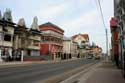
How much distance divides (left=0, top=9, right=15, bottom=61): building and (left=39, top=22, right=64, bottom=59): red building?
93.2 feet

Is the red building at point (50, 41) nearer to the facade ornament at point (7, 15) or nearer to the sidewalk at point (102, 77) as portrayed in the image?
the facade ornament at point (7, 15)

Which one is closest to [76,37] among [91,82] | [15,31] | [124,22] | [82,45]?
[82,45]

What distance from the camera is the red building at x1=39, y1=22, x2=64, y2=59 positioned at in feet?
326

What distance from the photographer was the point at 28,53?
265ft

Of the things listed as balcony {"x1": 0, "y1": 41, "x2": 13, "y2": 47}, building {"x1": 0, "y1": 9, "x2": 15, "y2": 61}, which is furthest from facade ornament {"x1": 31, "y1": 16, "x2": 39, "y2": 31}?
balcony {"x1": 0, "y1": 41, "x2": 13, "y2": 47}

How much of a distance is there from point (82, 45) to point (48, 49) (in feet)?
302

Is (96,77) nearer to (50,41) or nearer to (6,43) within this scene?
(6,43)

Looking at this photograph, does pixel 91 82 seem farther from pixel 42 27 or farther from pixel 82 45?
pixel 82 45

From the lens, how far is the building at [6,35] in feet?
205

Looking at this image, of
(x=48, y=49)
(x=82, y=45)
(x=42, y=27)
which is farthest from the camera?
(x=82, y=45)

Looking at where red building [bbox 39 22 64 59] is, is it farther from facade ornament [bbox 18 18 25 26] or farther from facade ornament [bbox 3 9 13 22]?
facade ornament [bbox 3 9 13 22]

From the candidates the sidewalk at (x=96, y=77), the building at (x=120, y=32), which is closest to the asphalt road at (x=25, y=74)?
the sidewalk at (x=96, y=77)

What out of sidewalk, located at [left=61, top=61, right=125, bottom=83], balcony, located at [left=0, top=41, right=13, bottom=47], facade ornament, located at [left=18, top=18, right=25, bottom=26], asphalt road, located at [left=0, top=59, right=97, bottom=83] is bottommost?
sidewalk, located at [left=61, top=61, right=125, bottom=83]

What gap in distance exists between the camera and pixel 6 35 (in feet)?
215
